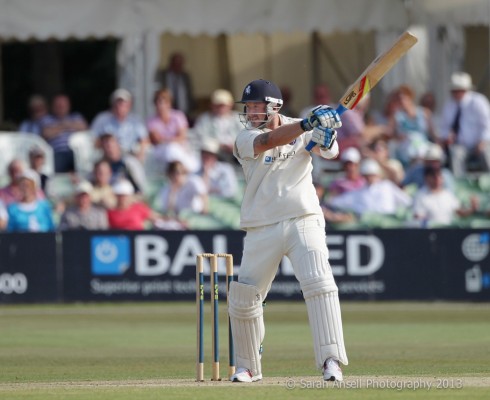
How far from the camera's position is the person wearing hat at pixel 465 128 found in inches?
632

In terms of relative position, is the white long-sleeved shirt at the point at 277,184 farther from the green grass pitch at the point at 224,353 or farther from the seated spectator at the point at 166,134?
the seated spectator at the point at 166,134

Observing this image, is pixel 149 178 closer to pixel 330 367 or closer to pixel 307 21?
pixel 307 21

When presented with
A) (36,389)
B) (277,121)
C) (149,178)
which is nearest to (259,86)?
(277,121)

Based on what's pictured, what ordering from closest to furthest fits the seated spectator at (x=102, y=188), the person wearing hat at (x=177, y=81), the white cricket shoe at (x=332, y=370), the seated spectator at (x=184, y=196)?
the white cricket shoe at (x=332, y=370) → the seated spectator at (x=102, y=188) → the seated spectator at (x=184, y=196) → the person wearing hat at (x=177, y=81)

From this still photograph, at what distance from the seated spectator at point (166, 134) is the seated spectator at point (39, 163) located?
1281 millimetres

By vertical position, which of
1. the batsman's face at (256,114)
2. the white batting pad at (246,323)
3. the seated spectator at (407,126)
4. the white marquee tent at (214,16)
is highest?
the white marquee tent at (214,16)

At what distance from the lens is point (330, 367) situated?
7.34 m

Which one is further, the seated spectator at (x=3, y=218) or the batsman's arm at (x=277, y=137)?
the seated spectator at (x=3, y=218)

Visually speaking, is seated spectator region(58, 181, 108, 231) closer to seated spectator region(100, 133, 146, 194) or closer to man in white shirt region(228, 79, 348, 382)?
seated spectator region(100, 133, 146, 194)

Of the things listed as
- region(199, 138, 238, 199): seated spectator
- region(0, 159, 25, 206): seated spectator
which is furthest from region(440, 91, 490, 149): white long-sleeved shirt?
region(0, 159, 25, 206): seated spectator

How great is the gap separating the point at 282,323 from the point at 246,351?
5223 millimetres

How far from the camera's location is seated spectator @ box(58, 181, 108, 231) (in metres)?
14.8

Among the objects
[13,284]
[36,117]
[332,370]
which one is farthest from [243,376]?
[36,117]

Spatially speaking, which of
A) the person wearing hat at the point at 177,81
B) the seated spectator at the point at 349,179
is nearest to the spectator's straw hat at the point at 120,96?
the person wearing hat at the point at 177,81
